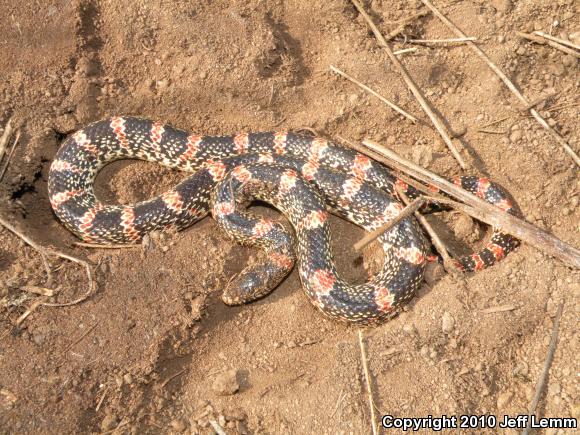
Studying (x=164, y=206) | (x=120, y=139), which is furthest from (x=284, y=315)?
(x=120, y=139)

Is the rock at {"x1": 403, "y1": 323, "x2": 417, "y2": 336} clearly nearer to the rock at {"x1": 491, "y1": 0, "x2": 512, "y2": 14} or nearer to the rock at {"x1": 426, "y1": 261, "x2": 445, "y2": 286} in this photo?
the rock at {"x1": 426, "y1": 261, "x2": 445, "y2": 286}

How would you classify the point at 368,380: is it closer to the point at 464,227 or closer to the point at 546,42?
the point at 464,227

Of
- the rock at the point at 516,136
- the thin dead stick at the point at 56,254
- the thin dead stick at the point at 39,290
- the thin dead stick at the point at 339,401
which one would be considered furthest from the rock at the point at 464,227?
the thin dead stick at the point at 39,290

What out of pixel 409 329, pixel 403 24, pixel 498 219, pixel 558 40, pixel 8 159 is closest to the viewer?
pixel 409 329

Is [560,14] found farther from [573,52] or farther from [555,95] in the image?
[555,95]

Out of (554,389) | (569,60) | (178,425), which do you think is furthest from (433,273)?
(569,60)

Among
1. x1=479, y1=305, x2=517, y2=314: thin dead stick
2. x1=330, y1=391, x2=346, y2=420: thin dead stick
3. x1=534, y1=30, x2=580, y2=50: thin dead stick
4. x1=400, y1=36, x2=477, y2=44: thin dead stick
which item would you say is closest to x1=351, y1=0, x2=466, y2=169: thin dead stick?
x1=400, y1=36, x2=477, y2=44: thin dead stick
